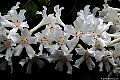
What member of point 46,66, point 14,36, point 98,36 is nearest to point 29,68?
point 46,66

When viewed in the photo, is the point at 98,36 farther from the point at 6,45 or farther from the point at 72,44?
the point at 6,45

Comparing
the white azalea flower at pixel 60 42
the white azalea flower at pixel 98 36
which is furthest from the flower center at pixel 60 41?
the white azalea flower at pixel 98 36

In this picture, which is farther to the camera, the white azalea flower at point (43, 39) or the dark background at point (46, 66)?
the dark background at point (46, 66)

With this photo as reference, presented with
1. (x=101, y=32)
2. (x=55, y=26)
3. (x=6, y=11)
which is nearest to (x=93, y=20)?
(x=101, y=32)

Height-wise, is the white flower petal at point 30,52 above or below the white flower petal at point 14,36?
below

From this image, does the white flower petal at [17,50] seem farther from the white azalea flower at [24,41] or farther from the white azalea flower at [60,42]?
the white azalea flower at [60,42]

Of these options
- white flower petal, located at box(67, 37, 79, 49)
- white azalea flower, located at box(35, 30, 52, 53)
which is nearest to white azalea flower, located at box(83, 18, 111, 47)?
white flower petal, located at box(67, 37, 79, 49)
